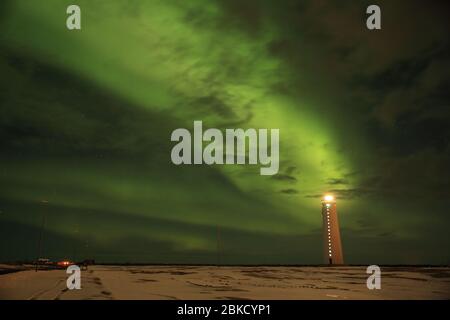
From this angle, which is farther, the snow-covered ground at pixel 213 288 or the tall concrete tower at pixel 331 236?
the tall concrete tower at pixel 331 236

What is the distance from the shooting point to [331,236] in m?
146

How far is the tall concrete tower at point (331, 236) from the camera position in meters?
146

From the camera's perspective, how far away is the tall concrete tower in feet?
479

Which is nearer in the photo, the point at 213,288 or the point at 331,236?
the point at 213,288

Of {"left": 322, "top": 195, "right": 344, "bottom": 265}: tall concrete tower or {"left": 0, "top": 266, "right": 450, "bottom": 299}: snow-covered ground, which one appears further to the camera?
{"left": 322, "top": 195, "right": 344, "bottom": 265}: tall concrete tower
